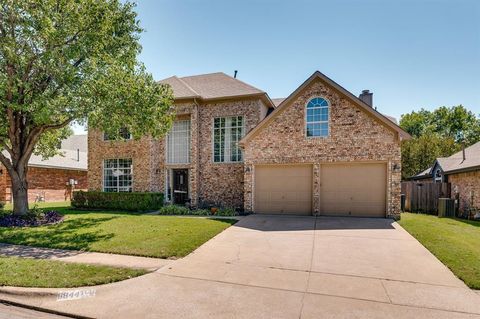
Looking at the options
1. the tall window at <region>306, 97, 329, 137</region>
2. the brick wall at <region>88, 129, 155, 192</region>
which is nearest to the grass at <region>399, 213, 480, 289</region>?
the tall window at <region>306, 97, 329, 137</region>

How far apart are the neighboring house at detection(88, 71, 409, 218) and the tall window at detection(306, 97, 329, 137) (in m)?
0.05

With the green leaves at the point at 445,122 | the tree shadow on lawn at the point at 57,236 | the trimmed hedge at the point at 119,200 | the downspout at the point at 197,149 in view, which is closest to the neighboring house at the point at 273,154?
the downspout at the point at 197,149

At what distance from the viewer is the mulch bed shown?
34.8 feet

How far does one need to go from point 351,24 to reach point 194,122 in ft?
31.6

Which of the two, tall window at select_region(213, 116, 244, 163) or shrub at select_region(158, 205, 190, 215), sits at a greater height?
tall window at select_region(213, 116, 244, 163)

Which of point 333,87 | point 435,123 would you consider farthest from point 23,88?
point 435,123

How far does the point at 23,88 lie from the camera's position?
11.0m

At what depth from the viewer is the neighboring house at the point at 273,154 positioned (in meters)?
12.6

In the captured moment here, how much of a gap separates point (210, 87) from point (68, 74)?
9084mm

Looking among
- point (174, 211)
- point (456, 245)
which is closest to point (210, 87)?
point (174, 211)

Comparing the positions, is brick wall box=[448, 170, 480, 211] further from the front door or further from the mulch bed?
the mulch bed

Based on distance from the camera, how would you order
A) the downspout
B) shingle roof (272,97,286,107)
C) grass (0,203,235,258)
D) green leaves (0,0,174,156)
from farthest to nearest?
shingle roof (272,97,286,107) < the downspout < green leaves (0,0,174,156) < grass (0,203,235,258)

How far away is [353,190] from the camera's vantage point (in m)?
12.8

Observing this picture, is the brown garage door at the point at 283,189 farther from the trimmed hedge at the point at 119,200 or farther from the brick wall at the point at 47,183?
the brick wall at the point at 47,183
